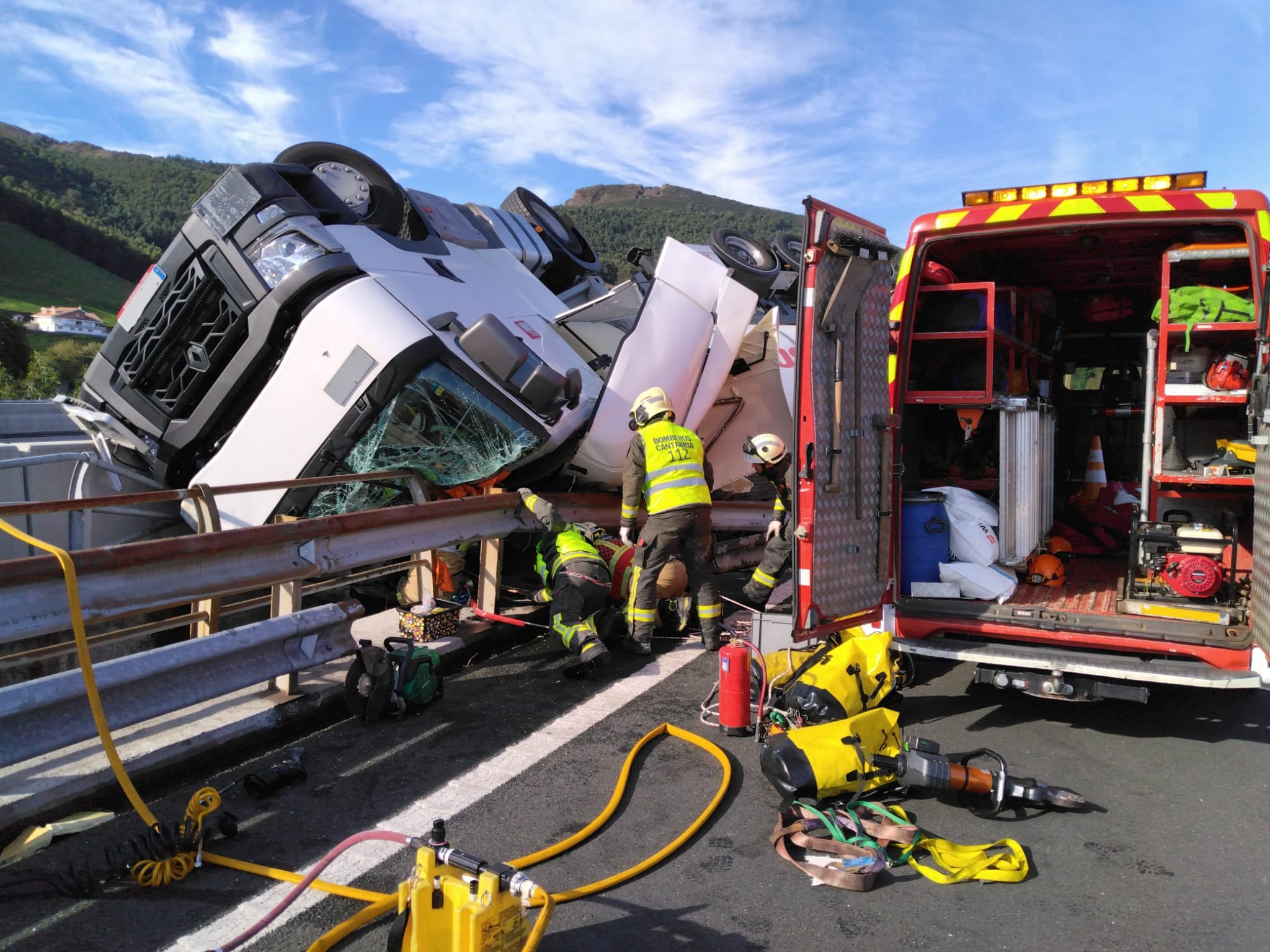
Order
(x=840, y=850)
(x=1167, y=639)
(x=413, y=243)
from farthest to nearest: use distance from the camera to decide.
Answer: (x=413, y=243)
(x=1167, y=639)
(x=840, y=850)

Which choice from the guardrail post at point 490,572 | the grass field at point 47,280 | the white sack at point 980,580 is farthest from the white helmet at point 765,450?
the grass field at point 47,280

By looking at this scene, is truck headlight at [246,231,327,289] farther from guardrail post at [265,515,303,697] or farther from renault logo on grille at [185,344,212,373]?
guardrail post at [265,515,303,697]

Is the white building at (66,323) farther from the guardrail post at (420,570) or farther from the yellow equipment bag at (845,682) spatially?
the yellow equipment bag at (845,682)

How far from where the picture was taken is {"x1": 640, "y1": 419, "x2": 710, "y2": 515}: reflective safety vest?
5250 millimetres

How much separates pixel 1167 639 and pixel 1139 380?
4155mm

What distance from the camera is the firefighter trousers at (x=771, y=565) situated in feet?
18.1

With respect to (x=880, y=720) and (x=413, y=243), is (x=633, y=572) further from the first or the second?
(x=413, y=243)

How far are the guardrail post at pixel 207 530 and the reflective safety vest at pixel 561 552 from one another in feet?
6.01

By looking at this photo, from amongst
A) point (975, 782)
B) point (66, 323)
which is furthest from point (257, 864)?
point (66, 323)

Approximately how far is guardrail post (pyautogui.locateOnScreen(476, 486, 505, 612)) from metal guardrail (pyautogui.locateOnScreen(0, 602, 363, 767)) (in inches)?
55.1

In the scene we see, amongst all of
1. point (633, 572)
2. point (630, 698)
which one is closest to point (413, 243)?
point (633, 572)

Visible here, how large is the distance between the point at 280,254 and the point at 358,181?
1723 millimetres

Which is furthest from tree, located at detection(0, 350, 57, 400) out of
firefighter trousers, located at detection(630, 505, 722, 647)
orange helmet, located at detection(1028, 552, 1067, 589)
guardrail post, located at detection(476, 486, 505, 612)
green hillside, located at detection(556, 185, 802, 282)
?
green hillside, located at detection(556, 185, 802, 282)

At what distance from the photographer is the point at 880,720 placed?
10.8ft
